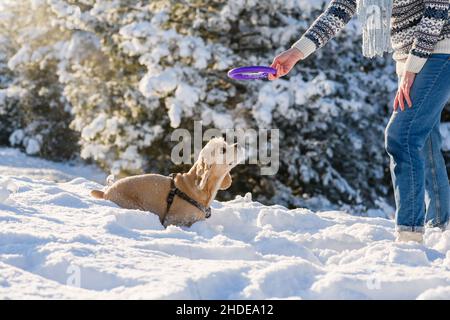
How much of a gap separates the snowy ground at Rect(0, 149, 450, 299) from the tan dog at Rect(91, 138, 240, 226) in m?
0.16

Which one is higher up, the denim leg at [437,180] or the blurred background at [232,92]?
the blurred background at [232,92]

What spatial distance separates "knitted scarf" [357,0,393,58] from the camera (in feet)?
12.8

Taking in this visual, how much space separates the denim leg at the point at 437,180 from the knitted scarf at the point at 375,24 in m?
0.74

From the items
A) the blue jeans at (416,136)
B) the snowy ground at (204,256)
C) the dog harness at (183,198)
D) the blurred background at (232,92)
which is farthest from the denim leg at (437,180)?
the blurred background at (232,92)

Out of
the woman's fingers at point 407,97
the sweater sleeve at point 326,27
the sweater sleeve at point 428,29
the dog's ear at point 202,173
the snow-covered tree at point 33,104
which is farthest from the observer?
the snow-covered tree at point 33,104

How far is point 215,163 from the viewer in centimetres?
527

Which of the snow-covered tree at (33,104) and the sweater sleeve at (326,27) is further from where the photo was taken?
the snow-covered tree at (33,104)

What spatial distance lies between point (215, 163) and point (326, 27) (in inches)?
65.0

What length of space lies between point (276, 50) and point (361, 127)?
2.28 metres

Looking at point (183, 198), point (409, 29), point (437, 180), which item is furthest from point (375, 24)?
point (183, 198)

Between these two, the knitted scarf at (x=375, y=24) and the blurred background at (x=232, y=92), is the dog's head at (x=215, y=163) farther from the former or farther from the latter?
the blurred background at (x=232, y=92)

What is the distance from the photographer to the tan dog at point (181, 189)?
487cm

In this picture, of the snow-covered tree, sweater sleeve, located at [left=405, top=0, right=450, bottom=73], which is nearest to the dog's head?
sweater sleeve, located at [left=405, top=0, right=450, bottom=73]

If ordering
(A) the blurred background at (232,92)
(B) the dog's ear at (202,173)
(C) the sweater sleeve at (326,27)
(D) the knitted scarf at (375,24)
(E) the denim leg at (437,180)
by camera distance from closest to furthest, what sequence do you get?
(D) the knitted scarf at (375,24) < (C) the sweater sleeve at (326,27) < (E) the denim leg at (437,180) < (B) the dog's ear at (202,173) < (A) the blurred background at (232,92)
